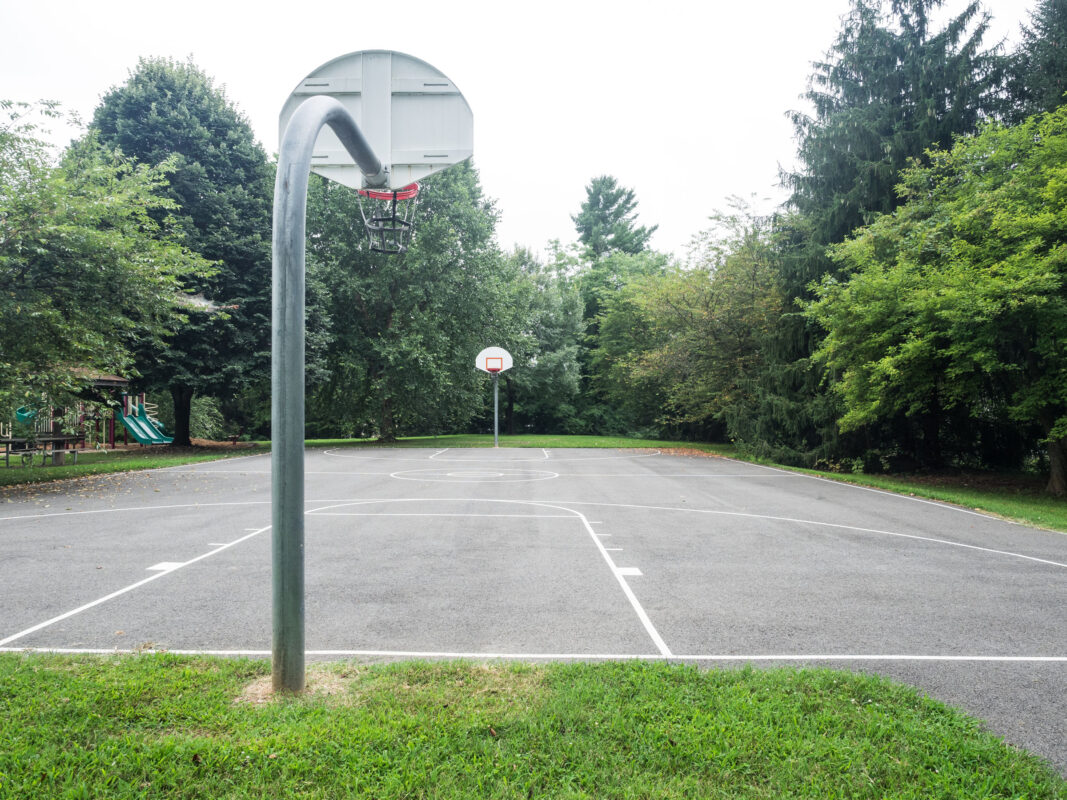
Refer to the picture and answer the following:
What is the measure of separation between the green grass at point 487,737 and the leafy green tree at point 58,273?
31.7 feet

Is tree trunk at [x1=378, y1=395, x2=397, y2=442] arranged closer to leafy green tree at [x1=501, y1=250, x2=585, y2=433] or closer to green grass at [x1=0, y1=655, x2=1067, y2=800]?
leafy green tree at [x1=501, y1=250, x2=585, y2=433]

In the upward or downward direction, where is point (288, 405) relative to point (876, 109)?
downward

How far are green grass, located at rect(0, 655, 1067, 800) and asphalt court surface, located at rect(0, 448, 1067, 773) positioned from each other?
0.45 meters

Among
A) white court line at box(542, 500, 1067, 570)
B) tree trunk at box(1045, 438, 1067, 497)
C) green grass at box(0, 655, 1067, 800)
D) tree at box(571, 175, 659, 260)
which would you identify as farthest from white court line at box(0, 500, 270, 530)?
tree at box(571, 175, 659, 260)

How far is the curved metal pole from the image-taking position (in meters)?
2.98

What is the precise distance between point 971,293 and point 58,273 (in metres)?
15.8

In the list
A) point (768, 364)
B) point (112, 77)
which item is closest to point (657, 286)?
point (768, 364)

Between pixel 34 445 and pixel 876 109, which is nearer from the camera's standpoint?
pixel 34 445

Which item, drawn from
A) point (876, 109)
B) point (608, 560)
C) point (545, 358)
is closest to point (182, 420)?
point (545, 358)

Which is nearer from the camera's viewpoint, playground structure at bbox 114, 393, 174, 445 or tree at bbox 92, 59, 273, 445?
tree at bbox 92, 59, 273, 445

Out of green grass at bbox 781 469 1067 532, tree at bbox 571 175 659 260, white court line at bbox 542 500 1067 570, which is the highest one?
tree at bbox 571 175 659 260

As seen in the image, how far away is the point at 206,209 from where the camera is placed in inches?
800

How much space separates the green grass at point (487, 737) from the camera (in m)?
2.37

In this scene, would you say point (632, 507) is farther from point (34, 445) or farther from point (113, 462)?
point (34, 445)
